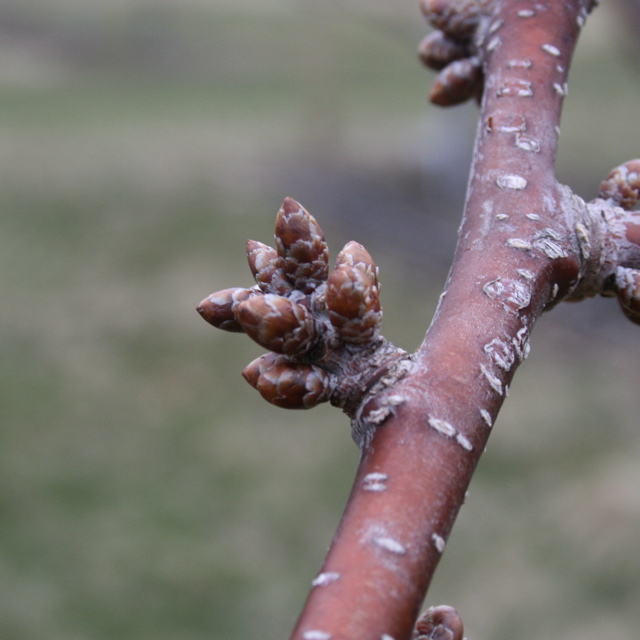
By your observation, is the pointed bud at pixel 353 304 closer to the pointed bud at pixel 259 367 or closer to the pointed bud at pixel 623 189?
the pointed bud at pixel 259 367

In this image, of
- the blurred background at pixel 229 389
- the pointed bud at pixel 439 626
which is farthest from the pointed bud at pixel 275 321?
the blurred background at pixel 229 389

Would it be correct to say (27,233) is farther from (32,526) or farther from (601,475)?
(601,475)

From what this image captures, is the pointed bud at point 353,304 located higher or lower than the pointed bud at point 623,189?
lower

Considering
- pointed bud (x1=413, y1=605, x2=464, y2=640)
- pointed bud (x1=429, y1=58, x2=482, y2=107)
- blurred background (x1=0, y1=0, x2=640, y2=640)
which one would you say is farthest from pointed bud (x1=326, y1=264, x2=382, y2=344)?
blurred background (x1=0, y1=0, x2=640, y2=640)

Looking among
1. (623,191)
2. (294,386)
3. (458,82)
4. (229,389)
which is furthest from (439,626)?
(229,389)

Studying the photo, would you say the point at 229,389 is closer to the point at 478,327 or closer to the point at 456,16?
the point at 456,16

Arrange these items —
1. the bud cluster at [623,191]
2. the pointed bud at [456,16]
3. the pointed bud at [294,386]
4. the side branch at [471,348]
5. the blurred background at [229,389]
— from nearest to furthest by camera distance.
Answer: the side branch at [471,348]
the pointed bud at [294,386]
the bud cluster at [623,191]
the pointed bud at [456,16]
the blurred background at [229,389]
